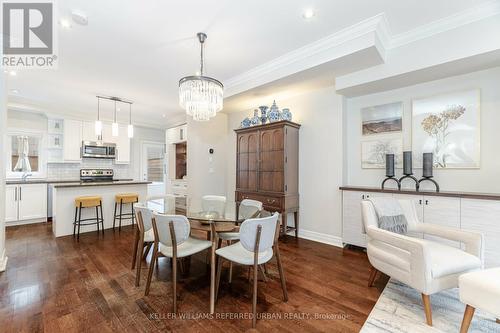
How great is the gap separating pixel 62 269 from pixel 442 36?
509 cm

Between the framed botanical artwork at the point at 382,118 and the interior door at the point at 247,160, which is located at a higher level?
the framed botanical artwork at the point at 382,118

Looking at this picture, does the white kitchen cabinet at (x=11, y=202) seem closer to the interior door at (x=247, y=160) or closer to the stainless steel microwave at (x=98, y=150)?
the stainless steel microwave at (x=98, y=150)

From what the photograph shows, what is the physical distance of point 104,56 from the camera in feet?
9.70

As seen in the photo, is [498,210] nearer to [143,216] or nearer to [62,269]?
[143,216]

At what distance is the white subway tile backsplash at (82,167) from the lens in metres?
5.62

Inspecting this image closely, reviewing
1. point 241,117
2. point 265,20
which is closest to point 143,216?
point 265,20

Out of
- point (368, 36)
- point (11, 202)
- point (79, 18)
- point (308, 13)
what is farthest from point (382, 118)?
point (11, 202)

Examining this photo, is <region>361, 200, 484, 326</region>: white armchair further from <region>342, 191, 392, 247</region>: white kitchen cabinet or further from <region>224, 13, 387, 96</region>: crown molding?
<region>224, 13, 387, 96</region>: crown molding

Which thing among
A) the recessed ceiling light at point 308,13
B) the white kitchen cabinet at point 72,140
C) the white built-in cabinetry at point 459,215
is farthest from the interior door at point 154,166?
the recessed ceiling light at point 308,13

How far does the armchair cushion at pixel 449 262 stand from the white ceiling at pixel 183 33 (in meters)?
2.28

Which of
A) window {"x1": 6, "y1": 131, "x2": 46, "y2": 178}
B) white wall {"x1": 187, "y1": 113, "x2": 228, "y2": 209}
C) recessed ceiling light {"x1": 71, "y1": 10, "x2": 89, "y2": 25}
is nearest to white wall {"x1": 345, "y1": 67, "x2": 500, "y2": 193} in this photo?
white wall {"x1": 187, "y1": 113, "x2": 228, "y2": 209}

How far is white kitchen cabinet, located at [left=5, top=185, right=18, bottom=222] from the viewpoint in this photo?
449cm

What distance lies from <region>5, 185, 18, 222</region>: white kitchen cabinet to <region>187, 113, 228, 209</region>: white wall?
351 cm

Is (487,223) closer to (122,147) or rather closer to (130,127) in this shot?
(130,127)
